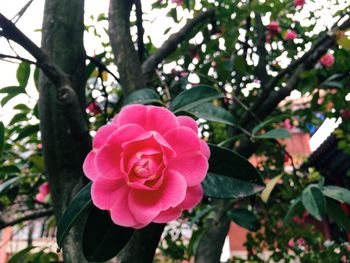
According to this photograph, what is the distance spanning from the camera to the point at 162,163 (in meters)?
0.49

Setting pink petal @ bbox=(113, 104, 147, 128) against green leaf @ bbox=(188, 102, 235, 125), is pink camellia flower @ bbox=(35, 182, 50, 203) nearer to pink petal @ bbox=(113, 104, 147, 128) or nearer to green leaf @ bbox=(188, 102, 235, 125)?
green leaf @ bbox=(188, 102, 235, 125)

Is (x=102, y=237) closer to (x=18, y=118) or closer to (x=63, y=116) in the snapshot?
(x=63, y=116)

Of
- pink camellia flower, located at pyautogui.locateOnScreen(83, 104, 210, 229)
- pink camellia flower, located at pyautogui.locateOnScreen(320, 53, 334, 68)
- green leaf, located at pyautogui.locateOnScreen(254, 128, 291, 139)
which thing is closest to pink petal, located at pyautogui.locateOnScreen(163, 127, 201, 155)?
pink camellia flower, located at pyautogui.locateOnScreen(83, 104, 210, 229)

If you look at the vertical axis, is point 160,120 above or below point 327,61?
below

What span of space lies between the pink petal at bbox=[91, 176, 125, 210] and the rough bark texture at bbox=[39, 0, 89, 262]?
28 centimetres

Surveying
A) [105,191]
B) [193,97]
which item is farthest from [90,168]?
[193,97]

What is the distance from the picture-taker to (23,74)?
1.18 meters

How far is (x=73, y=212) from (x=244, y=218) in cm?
84

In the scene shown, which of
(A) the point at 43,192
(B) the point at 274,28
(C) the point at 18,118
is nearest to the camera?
(C) the point at 18,118

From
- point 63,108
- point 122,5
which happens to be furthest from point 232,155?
point 122,5

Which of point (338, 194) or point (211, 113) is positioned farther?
point (338, 194)

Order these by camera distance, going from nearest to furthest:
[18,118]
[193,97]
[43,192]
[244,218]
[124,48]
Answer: [193,97], [124,48], [244,218], [18,118], [43,192]

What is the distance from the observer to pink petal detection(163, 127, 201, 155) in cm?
50

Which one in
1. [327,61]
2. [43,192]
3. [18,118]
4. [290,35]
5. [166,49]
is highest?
[290,35]
